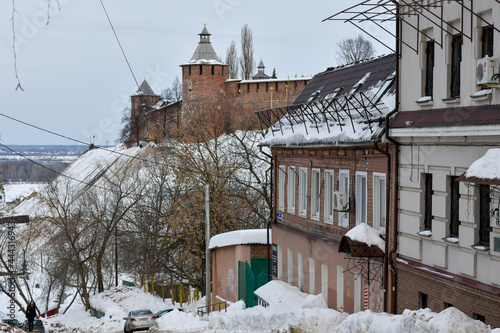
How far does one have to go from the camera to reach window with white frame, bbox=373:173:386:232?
15.2 meters

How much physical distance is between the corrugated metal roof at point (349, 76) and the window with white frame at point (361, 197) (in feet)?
7.20

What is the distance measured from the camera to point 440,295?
12359 mm

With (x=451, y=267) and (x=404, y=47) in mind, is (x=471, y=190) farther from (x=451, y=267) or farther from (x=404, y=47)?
(x=404, y=47)

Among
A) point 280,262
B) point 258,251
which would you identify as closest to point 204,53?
point 258,251

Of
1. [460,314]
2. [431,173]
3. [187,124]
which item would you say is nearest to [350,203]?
[431,173]

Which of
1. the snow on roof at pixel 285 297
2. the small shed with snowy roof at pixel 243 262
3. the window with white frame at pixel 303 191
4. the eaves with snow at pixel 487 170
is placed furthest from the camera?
the small shed with snowy roof at pixel 243 262

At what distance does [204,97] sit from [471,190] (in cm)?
6599

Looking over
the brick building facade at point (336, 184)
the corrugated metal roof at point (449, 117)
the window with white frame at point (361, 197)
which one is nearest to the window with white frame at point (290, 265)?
the brick building facade at point (336, 184)

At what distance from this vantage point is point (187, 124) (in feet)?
143

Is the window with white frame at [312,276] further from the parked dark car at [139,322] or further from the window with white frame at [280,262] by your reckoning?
the parked dark car at [139,322]

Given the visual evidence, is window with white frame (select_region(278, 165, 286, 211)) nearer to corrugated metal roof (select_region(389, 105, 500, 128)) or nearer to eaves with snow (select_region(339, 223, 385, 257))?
eaves with snow (select_region(339, 223, 385, 257))

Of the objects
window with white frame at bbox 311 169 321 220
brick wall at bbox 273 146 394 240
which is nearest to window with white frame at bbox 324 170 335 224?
brick wall at bbox 273 146 394 240

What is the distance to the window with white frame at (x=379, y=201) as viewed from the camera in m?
15.2

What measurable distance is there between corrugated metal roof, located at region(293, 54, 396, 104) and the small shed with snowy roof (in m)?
5.16
